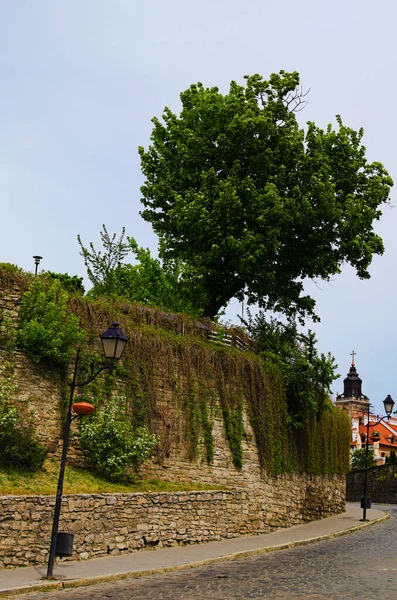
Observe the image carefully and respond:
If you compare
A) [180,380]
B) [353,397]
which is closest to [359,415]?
[353,397]

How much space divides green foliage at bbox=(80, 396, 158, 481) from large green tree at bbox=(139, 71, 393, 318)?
964 cm

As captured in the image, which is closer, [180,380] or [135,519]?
[135,519]

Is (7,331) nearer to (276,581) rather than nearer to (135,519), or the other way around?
(135,519)

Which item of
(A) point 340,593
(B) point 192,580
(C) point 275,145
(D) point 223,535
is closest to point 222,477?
(D) point 223,535

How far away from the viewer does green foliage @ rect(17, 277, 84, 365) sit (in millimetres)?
19250

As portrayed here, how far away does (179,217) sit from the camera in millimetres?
29219

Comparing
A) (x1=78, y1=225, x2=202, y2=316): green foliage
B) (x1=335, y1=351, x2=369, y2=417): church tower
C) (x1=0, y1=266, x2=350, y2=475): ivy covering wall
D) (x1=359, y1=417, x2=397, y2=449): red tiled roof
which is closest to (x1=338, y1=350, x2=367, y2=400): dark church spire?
(x1=335, y1=351, x2=369, y2=417): church tower

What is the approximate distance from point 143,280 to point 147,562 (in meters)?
26.6

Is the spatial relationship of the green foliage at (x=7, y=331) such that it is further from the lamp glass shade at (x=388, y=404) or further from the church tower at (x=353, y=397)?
the church tower at (x=353, y=397)

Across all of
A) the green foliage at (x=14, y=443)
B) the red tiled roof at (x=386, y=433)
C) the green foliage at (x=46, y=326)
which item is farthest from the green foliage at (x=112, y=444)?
the red tiled roof at (x=386, y=433)

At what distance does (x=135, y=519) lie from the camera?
58.1ft

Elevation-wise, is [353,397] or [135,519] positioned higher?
[353,397]

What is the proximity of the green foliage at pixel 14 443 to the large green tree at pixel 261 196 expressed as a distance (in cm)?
1217

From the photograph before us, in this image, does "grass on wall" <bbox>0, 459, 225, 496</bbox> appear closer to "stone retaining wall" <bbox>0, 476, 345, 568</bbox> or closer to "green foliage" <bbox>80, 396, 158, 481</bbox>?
"green foliage" <bbox>80, 396, 158, 481</bbox>
